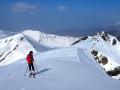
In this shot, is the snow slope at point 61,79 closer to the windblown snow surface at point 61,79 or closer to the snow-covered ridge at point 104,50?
the windblown snow surface at point 61,79

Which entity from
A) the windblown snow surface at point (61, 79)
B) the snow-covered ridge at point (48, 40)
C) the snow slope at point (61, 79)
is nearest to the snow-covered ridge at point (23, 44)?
the snow-covered ridge at point (48, 40)

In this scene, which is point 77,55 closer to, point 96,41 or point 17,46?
point 96,41

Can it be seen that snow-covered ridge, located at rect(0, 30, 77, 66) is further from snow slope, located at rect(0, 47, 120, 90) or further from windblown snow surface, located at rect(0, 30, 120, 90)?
snow slope, located at rect(0, 47, 120, 90)

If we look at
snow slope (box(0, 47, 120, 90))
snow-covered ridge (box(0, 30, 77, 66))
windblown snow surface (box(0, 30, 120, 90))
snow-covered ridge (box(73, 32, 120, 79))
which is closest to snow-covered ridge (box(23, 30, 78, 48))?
snow-covered ridge (box(0, 30, 77, 66))

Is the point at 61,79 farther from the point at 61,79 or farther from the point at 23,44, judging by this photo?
the point at 23,44

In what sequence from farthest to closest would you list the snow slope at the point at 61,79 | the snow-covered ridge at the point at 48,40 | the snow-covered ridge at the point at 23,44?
the snow-covered ridge at the point at 48,40, the snow-covered ridge at the point at 23,44, the snow slope at the point at 61,79

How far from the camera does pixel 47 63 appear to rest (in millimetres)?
56938

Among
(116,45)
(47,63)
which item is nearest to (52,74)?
(47,63)

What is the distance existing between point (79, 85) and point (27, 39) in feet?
370

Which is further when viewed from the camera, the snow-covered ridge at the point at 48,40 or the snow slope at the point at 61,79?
the snow-covered ridge at the point at 48,40

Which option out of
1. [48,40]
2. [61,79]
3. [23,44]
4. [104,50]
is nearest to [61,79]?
[61,79]

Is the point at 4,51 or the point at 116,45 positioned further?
the point at 4,51

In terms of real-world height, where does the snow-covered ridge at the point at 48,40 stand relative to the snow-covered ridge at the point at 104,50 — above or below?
above

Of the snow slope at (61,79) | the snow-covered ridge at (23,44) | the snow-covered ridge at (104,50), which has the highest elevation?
the snow-covered ridge at (23,44)
